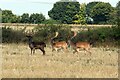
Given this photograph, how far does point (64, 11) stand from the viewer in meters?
78.3

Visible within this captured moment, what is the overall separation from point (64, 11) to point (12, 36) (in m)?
47.8

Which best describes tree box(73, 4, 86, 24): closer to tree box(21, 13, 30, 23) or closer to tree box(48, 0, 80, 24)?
tree box(48, 0, 80, 24)

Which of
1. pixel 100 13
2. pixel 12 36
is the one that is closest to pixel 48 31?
pixel 12 36

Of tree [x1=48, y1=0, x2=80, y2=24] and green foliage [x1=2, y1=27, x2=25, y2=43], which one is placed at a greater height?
tree [x1=48, y1=0, x2=80, y2=24]

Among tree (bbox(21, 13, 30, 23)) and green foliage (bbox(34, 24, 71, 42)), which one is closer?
green foliage (bbox(34, 24, 71, 42))

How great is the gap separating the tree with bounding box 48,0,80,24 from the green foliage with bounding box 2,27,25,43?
37402mm

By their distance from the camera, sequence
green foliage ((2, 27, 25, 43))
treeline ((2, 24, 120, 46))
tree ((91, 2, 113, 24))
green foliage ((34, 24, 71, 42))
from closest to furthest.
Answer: treeline ((2, 24, 120, 46)) < green foliage ((2, 27, 25, 43)) < green foliage ((34, 24, 71, 42)) < tree ((91, 2, 113, 24))

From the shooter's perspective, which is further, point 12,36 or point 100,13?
point 100,13

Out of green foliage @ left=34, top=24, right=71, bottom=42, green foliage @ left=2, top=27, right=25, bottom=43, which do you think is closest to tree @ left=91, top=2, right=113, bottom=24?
green foliage @ left=34, top=24, right=71, bottom=42

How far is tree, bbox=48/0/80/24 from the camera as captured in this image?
A: 70.5m

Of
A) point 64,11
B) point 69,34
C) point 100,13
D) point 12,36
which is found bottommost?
point 12,36

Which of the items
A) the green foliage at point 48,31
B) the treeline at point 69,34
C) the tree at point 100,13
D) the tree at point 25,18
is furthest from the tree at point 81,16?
the treeline at point 69,34

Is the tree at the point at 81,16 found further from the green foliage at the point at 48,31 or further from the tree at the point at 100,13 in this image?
the green foliage at the point at 48,31

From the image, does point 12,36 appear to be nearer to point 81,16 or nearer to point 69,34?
point 69,34
